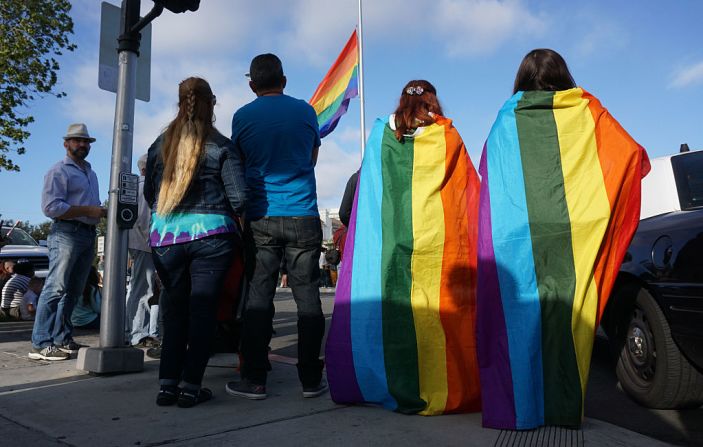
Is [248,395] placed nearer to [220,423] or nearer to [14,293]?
[220,423]

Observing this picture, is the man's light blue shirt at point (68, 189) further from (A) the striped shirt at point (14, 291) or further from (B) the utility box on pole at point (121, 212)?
(A) the striped shirt at point (14, 291)

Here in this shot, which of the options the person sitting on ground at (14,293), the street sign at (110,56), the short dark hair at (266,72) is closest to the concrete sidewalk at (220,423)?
the short dark hair at (266,72)

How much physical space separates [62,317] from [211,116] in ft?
7.98

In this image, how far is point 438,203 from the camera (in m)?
3.16

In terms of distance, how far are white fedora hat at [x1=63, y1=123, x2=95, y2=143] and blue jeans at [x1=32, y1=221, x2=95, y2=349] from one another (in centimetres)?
76

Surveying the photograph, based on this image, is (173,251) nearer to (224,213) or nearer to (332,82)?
(224,213)

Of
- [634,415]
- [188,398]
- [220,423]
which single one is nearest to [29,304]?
[188,398]

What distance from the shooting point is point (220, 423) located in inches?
109

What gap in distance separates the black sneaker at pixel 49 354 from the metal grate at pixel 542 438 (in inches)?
138

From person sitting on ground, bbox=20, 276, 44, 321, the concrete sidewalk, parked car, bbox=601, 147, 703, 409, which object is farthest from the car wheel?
person sitting on ground, bbox=20, 276, 44, 321

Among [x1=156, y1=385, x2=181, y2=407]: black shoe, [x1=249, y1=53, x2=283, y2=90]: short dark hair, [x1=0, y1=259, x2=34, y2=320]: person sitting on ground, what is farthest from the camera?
[x1=0, y1=259, x2=34, y2=320]: person sitting on ground

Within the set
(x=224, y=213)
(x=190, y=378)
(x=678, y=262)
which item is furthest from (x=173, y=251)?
(x=678, y=262)

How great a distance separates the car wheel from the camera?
3.12 m

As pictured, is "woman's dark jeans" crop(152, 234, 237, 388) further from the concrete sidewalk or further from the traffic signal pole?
the traffic signal pole
